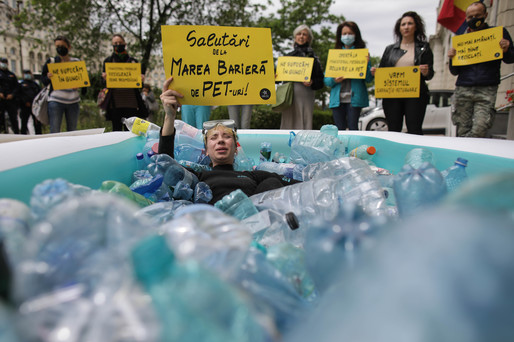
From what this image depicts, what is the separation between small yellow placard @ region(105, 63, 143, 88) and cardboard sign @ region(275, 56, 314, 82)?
2019 mm

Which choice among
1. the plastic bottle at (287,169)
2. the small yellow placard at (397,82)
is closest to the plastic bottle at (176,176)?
the plastic bottle at (287,169)

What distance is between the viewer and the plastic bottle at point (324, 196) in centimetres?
197

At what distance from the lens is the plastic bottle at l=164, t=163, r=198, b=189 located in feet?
7.64

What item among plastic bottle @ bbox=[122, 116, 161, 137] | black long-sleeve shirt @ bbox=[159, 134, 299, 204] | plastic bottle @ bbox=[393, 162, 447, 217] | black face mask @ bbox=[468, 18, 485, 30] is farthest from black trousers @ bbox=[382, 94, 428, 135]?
plastic bottle @ bbox=[393, 162, 447, 217]

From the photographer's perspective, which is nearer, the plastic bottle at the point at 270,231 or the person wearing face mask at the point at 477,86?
the plastic bottle at the point at 270,231

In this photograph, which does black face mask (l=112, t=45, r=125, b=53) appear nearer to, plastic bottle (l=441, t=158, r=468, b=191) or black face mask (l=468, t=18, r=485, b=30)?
black face mask (l=468, t=18, r=485, b=30)

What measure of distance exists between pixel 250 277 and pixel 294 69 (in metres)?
4.45

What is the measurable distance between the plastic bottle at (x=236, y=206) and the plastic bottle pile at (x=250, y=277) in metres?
0.96

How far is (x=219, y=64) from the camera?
2.89 meters

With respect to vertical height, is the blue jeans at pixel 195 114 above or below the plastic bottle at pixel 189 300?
above

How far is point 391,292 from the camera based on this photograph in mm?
548

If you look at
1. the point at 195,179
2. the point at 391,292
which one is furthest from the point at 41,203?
the point at 195,179

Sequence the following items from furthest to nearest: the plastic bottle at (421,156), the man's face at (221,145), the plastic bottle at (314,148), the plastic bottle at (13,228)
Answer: the plastic bottle at (314,148) < the man's face at (221,145) < the plastic bottle at (421,156) < the plastic bottle at (13,228)

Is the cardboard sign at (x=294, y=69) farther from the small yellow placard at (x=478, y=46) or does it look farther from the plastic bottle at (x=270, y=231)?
the plastic bottle at (x=270, y=231)
